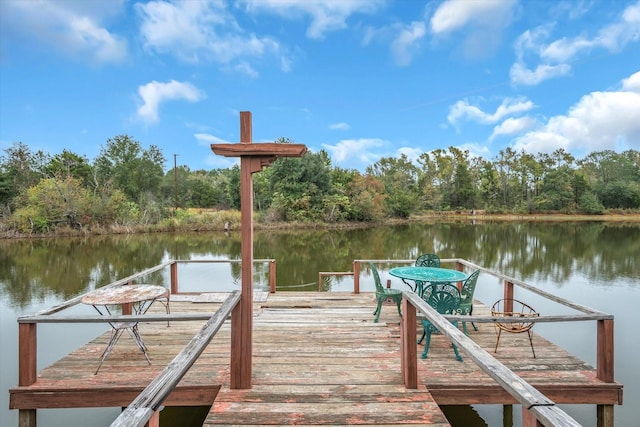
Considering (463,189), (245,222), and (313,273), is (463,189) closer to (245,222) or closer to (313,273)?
(313,273)

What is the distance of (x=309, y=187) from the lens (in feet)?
80.8

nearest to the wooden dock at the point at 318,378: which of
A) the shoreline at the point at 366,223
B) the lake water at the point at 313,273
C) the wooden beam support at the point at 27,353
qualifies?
Answer: the wooden beam support at the point at 27,353

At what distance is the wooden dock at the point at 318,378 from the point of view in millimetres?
2227

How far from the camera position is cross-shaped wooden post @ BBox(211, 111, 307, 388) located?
94.8 inches

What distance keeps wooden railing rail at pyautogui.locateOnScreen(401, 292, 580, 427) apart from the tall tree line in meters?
11.0

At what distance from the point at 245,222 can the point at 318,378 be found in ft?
4.66

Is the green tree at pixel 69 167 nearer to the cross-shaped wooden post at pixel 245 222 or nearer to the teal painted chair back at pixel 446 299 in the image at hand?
the cross-shaped wooden post at pixel 245 222

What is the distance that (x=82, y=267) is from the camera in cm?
1089

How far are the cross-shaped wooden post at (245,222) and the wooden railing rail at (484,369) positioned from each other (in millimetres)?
1222

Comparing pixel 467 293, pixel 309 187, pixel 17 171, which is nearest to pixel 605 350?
pixel 467 293

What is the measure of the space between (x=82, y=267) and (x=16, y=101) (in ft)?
79.2

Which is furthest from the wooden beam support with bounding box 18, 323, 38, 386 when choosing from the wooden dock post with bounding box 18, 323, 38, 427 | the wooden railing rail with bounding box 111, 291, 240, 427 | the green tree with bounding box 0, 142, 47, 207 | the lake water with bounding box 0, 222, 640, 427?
the green tree with bounding box 0, 142, 47, 207

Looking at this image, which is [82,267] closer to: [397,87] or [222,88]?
[222,88]

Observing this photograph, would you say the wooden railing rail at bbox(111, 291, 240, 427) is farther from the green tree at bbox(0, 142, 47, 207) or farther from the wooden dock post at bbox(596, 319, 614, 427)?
the green tree at bbox(0, 142, 47, 207)
